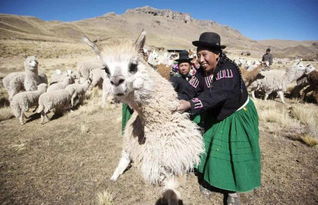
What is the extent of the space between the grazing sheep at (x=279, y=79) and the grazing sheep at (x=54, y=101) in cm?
743

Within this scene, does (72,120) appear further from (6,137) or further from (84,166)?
(84,166)

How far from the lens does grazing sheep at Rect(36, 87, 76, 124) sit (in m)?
5.57

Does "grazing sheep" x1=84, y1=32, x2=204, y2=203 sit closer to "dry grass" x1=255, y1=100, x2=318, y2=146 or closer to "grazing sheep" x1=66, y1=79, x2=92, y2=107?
"dry grass" x1=255, y1=100, x2=318, y2=146

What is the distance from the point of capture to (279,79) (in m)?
7.46

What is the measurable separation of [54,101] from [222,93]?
559 cm

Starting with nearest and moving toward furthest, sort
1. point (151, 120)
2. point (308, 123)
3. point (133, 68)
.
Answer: point (133, 68)
point (151, 120)
point (308, 123)

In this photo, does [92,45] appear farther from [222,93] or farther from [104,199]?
[104,199]

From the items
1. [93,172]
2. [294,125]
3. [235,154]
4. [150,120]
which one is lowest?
[93,172]

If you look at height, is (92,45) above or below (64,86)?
above

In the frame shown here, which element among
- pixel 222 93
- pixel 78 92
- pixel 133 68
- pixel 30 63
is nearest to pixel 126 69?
pixel 133 68

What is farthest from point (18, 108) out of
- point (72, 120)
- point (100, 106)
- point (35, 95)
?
point (100, 106)

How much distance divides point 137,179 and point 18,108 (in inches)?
175

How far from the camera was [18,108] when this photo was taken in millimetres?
5379

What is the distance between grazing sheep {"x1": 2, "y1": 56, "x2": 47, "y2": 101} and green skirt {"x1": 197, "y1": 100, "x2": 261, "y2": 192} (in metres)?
6.84
